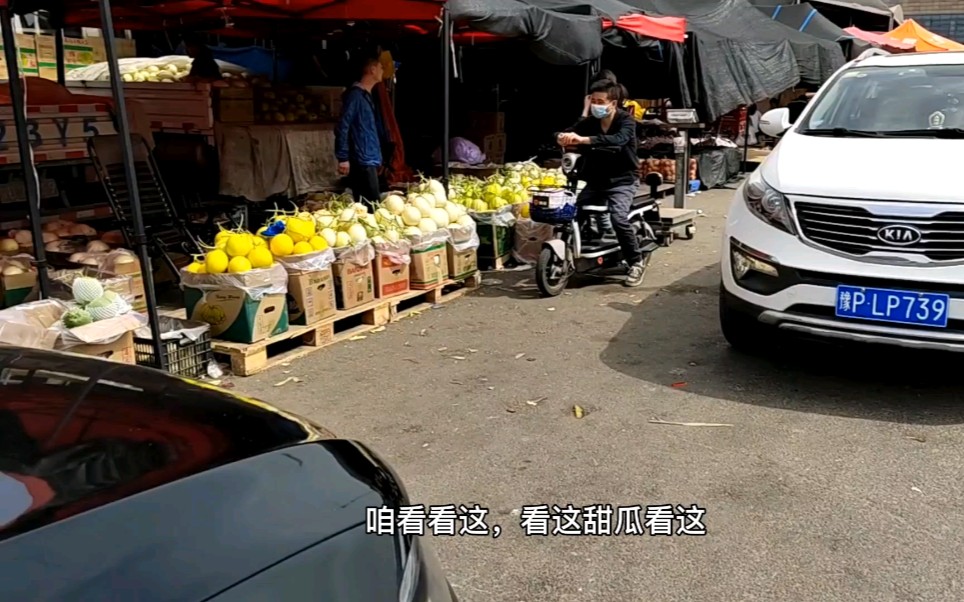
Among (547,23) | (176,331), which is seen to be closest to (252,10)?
(547,23)

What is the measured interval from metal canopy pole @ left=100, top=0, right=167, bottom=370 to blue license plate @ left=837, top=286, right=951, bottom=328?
12.1 feet

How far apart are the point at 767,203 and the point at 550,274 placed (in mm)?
2562

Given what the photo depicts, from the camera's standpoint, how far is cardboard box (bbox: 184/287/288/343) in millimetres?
5266

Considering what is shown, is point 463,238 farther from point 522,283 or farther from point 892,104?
point 892,104

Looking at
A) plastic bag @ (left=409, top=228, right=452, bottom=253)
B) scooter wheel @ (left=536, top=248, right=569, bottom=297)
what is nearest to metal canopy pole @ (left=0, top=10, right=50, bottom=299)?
plastic bag @ (left=409, top=228, right=452, bottom=253)

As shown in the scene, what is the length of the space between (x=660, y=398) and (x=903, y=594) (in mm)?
1954

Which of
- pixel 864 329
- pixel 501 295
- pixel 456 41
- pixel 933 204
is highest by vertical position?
pixel 456 41

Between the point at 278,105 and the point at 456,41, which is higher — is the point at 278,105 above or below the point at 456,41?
below

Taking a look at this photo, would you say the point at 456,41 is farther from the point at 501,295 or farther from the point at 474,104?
the point at 501,295

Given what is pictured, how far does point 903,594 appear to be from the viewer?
2.96 meters

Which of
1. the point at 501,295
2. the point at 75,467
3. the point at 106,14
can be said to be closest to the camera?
the point at 75,467

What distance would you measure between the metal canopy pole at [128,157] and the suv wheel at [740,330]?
3281 mm

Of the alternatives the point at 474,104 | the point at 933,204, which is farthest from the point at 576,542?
the point at 474,104

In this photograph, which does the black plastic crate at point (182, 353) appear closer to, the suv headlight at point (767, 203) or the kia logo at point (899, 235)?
the suv headlight at point (767, 203)
